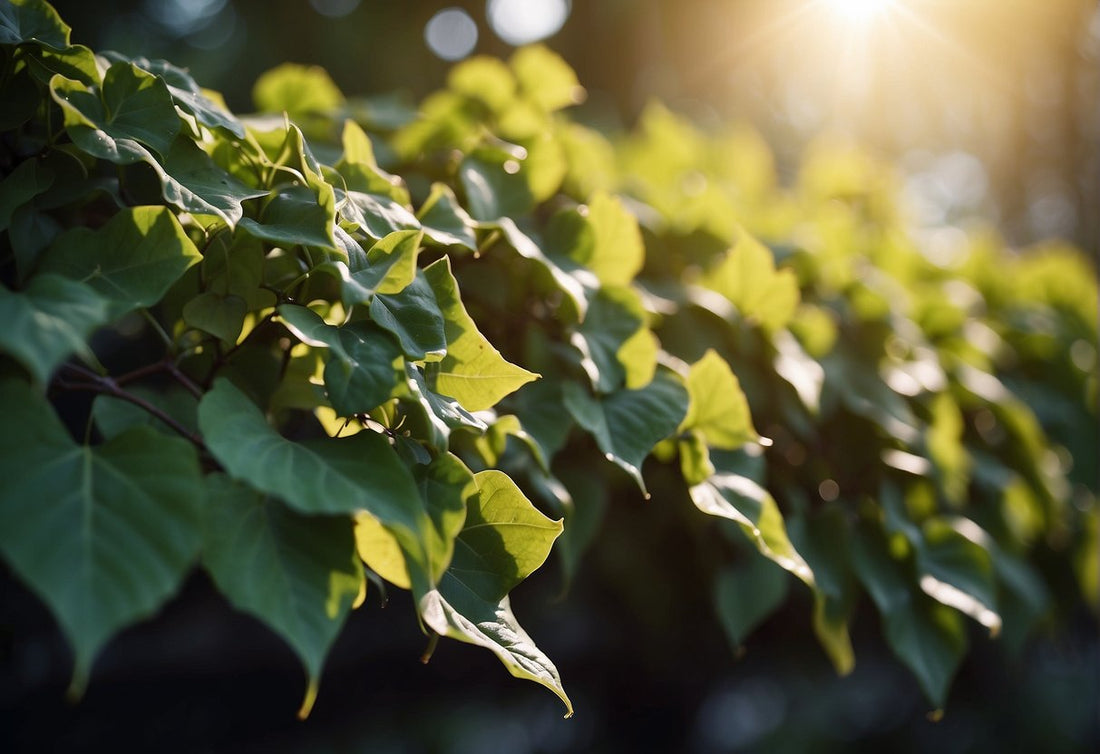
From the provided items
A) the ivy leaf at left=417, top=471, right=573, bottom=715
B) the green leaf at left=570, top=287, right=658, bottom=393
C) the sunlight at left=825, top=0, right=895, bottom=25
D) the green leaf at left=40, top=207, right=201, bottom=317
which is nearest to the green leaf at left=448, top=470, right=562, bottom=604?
the ivy leaf at left=417, top=471, right=573, bottom=715

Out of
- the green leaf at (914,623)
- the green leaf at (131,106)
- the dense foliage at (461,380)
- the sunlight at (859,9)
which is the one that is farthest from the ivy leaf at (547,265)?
the sunlight at (859,9)

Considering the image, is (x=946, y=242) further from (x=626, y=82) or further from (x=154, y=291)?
(x=154, y=291)

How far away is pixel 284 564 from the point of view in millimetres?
625

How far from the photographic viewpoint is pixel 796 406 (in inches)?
53.0

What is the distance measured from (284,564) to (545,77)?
3.88 feet

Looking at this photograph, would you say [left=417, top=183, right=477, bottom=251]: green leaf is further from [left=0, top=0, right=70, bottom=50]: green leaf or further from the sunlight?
the sunlight

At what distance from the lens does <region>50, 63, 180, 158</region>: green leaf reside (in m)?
0.78

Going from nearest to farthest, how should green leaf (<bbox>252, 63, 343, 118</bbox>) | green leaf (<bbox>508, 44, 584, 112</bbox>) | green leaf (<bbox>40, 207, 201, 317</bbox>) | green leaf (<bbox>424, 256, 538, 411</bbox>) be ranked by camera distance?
green leaf (<bbox>40, 207, 201, 317</bbox>)
green leaf (<bbox>424, 256, 538, 411</bbox>)
green leaf (<bbox>252, 63, 343, 118</bbox>)
green leaf (<bbox>508, 44, 584, 112</bbox>)

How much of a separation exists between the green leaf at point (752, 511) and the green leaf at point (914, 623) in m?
0.29

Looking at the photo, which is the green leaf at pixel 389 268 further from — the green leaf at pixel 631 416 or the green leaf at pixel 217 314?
the green leaf at pixel 631 416

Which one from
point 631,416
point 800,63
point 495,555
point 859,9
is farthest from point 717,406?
point 800,63

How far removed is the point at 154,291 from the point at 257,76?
2.67 m

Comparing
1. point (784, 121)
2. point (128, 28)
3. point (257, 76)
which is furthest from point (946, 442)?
point (784, 121)

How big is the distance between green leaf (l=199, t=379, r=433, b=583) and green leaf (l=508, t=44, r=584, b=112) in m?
1.02
